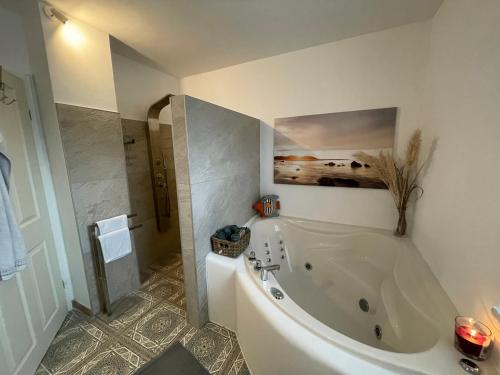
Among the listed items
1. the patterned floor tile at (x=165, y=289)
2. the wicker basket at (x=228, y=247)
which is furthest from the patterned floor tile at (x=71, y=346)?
the wicker basket at (x=228, y=247)

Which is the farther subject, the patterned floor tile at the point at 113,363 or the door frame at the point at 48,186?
the door frame at the point at 48,186

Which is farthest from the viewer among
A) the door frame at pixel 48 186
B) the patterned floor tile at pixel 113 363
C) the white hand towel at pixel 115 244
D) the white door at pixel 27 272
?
the white hand towel at pixel 115 244

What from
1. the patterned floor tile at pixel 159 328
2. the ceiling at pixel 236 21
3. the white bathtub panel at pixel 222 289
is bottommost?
the patterned floor tile at pixel 159 328

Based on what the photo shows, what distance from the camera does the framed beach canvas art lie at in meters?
1.77

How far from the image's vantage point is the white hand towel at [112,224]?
154cm

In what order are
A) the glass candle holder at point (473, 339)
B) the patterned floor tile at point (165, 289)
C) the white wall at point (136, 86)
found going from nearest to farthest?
the glass candle holder at point (473, 339)
the patterned floor tile at point (165, 289)
the white wall at point (136, 86)

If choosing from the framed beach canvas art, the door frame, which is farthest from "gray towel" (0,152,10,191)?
the framed beach canvas art

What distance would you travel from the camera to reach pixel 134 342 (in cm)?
140

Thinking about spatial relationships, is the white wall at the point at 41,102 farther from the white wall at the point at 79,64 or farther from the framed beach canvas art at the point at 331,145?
the framed beach canvas art at the point at 331,145

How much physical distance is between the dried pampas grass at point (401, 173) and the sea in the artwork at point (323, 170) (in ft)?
0.39

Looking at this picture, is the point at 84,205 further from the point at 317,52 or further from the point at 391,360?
the point at 317,52

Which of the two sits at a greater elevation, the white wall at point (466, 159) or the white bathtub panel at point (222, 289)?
the white wall at point (466, 159)

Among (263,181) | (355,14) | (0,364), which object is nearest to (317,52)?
(355,14)

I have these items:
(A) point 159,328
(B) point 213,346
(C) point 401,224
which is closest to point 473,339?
(C) point 401,224
